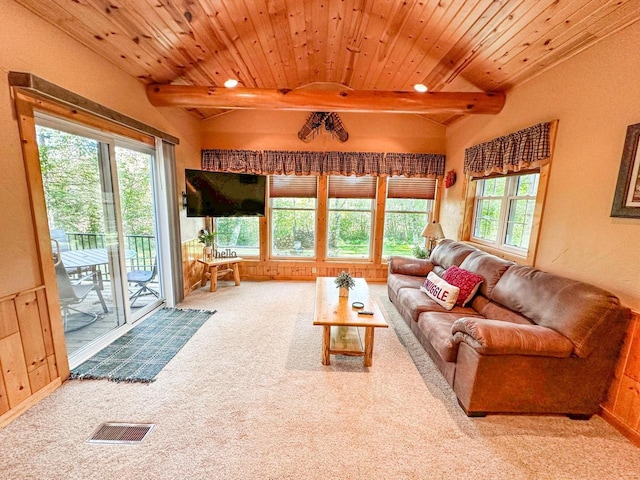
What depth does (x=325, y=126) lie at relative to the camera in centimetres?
429

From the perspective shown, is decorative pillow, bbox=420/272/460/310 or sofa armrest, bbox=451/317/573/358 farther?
decorative pillow, bbox=420/272/460/310

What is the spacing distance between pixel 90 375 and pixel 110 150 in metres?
2.00

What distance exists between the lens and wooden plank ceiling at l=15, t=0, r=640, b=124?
6.25 ft

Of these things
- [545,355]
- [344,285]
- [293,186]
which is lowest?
[545,355]

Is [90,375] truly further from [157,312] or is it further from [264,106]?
[264,106]

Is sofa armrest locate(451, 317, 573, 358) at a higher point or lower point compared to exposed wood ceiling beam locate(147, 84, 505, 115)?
lower

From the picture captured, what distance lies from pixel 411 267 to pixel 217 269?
10.2 ft

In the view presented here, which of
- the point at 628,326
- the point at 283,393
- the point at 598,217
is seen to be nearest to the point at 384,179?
the point at 598,217

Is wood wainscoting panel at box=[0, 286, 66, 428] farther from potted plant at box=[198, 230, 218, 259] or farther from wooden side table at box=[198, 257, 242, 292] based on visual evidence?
potted plant at box=[198, 230, 218, 259]

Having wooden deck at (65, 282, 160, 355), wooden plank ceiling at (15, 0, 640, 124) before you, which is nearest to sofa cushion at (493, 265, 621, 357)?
wooden plank ceiling at (15, 0, 640, 124)

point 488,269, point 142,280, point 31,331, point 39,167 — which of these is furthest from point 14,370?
point 488,269

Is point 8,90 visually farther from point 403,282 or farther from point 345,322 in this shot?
point 403,282

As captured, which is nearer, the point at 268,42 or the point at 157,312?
the point at 268,42

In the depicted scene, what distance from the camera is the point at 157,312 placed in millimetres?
3318
